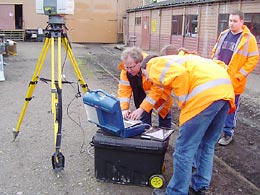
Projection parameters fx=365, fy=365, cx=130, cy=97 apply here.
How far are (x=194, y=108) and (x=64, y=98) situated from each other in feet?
17.6

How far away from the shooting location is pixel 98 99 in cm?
370

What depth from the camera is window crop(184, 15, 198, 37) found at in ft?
58.9

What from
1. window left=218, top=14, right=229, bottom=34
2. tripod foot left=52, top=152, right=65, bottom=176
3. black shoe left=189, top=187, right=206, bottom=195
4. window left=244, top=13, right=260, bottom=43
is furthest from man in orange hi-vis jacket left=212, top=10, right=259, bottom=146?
window left=218, top=14, right=229, bottom=34

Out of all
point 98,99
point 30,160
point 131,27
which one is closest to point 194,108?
point 98,99

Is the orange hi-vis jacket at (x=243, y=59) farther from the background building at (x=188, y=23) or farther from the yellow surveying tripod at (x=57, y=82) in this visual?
the background building at (x=188, y=23)

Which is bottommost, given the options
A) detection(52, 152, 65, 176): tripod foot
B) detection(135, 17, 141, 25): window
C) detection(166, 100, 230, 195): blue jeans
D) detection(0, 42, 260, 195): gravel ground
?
detection(0, 42, 260, 195): gravel ground

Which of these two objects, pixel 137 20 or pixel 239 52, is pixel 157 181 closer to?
pixel 239 52

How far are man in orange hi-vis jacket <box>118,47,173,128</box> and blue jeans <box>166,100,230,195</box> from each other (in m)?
0.45

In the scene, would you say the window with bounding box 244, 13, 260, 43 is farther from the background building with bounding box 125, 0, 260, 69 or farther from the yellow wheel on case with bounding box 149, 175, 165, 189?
the yellow wheel on case with bounding box 149, 175, 165, 189

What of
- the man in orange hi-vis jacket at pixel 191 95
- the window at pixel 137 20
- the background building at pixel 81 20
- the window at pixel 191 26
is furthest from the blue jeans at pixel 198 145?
the background building at pixel 81 20

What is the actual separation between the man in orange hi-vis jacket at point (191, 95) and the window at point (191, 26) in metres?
15.1

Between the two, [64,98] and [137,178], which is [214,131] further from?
[64,98]

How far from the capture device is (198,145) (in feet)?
11.0

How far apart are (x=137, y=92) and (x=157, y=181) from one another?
3.94 feet
